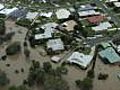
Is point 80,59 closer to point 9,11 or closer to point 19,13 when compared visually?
point 19,13

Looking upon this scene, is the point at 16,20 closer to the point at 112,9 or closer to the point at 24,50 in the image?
the point at 24,50

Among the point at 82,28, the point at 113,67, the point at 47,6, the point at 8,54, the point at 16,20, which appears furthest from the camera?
the point at 47,6

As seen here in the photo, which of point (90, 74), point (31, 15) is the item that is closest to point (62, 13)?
point (31, 15)

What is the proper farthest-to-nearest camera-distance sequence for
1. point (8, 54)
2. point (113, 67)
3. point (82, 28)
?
point (82, 28), point (8, 54), point (113, 67)

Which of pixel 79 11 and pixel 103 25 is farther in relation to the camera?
pixel 79 11

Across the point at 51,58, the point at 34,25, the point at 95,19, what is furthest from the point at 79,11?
the point at 51,58
